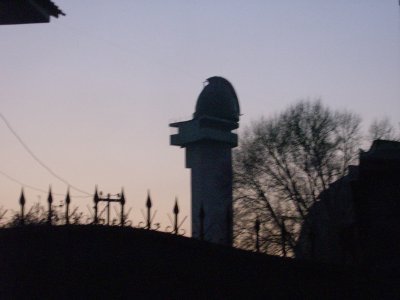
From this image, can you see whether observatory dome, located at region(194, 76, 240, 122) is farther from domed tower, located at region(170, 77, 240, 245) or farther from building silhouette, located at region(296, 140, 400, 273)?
building silhouette, located at region(296, 140, 400, 273)

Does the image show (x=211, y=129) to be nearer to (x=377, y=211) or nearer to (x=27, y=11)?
(x=27, y=11)

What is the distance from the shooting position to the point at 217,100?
74875mm

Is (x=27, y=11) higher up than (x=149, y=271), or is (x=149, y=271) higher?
(x=27, y=11)

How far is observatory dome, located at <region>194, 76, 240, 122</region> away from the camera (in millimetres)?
74688

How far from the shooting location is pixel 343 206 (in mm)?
45531

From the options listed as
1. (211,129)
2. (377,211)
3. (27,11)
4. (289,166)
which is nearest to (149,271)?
(377,211)

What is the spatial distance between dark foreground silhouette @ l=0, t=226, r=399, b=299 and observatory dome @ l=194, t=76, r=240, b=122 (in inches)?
2389

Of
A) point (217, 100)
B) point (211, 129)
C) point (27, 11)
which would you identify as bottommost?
point (27, 11)

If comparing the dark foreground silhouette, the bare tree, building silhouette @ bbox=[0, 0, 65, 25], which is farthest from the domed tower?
the dark foreground silhouette

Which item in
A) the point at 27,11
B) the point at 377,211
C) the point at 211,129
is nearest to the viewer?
the point at 377,211

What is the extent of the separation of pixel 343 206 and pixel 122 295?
33.7 m

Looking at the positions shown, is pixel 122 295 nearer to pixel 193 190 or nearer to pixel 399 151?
pixel 399 151

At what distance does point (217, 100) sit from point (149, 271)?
2437 inches

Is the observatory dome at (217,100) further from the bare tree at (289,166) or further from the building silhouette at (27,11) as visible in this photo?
the building silhouette at (27,11)
